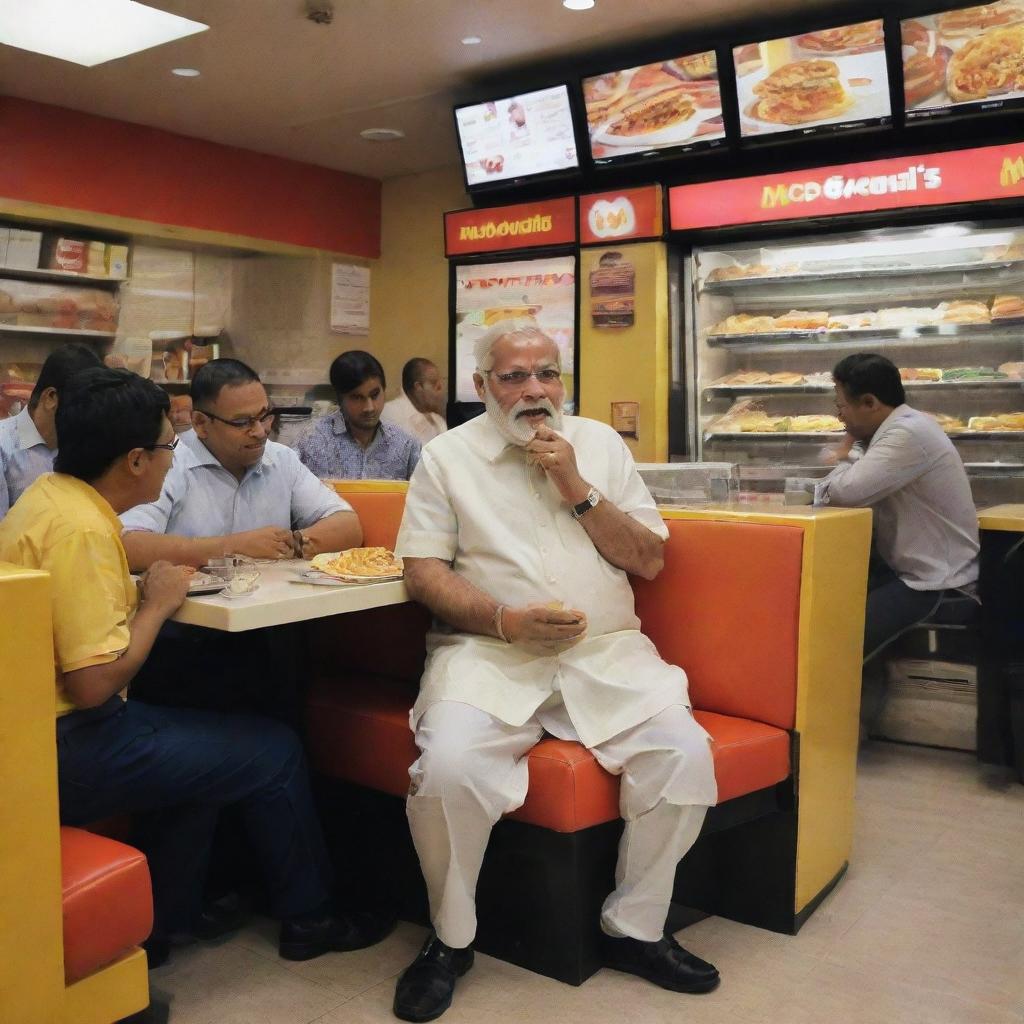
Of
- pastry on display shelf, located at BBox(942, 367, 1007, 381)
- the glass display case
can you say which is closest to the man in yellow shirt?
the glass display case

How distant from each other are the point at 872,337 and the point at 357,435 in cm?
263

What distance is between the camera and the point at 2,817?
1779 mm

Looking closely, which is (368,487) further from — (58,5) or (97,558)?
(58,5)

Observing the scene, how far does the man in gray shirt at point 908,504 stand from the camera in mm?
4207

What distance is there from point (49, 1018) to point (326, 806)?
3.98 ft

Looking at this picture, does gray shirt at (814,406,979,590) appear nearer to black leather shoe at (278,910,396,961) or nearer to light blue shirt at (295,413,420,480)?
light blue shirt at (295,413,420,480)

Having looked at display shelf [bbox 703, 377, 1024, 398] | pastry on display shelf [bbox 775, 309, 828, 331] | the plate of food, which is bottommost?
the plate of food

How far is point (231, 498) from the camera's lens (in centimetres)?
314

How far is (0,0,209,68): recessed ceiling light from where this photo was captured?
4.77 metres

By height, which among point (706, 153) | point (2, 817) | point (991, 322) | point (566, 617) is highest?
point (706, 153)

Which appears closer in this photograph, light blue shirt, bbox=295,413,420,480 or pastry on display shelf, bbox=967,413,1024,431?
light blue shirt, bbox=295,413,420,480

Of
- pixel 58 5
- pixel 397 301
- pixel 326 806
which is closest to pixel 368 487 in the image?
pixel 326 806

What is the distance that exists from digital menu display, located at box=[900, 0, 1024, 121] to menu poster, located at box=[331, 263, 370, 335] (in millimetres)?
4149

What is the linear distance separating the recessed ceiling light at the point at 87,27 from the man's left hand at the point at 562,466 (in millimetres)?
3324
